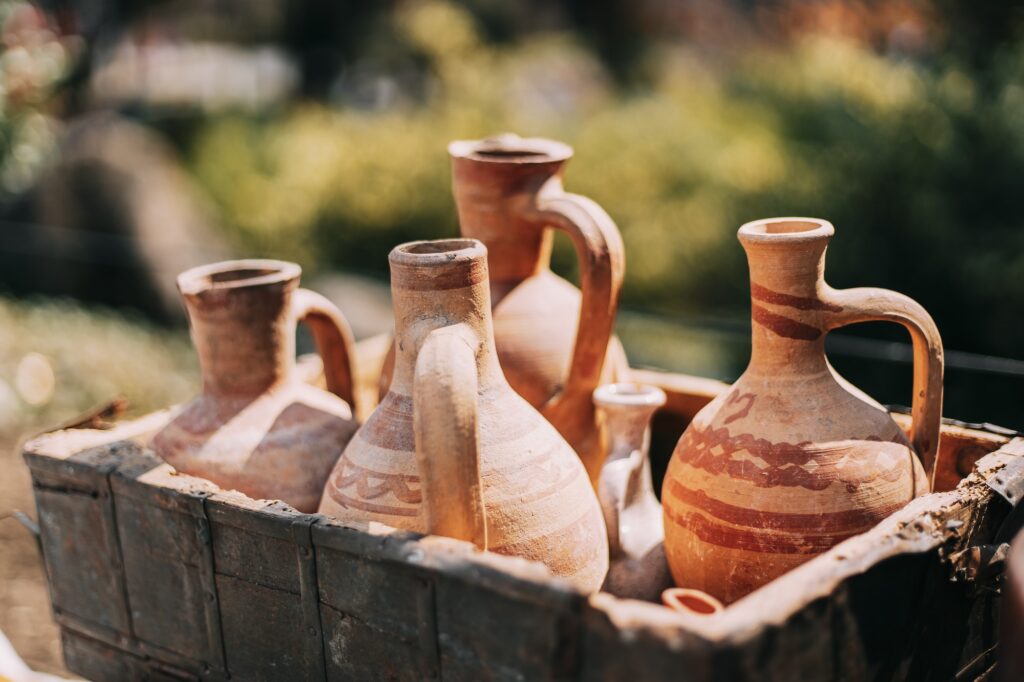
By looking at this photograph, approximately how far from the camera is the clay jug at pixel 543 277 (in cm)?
233

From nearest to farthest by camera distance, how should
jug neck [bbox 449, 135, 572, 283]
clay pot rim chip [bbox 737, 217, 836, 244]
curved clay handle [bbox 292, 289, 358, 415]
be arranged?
clay pot rim chip [bbox 737, 217, 836, 244]
jug neck [bbox 449, 135, 572, 283]
curved clay handle [bbox 292, 289, 358, 415]

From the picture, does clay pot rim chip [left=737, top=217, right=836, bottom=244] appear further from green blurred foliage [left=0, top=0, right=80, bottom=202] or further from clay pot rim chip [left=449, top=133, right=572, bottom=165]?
green blurred foliage [left=0, top=0, right=80, bottom=202]

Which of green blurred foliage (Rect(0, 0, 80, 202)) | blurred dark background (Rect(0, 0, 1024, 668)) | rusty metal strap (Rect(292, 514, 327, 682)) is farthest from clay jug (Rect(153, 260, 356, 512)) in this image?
green blurred foliage (Rect(0, 0, 80, 202))

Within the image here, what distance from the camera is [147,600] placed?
2.21 m

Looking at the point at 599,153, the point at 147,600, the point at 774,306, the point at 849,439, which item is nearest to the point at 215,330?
the point at 147,600

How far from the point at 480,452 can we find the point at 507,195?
2.72 feet

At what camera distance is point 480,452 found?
1.84m

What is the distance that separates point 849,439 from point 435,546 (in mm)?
861

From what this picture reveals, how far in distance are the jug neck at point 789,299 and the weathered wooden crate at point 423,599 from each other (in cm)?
37

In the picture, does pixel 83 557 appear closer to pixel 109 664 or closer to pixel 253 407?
pixel 109 664

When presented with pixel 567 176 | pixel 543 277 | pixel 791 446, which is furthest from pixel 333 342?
pixel 567 176

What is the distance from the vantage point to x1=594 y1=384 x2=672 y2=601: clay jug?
2.19 m

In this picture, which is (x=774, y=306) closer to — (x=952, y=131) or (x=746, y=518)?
(x=746, y=518)

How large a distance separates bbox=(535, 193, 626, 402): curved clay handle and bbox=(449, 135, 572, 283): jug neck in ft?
0.30
